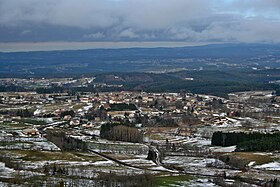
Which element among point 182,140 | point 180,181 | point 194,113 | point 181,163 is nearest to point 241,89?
point 194,113

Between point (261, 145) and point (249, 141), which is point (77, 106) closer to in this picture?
point (249, 141)

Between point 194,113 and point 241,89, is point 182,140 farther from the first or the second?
point 241,89

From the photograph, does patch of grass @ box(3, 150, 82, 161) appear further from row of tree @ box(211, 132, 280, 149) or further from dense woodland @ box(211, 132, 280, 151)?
row of tree @ box(211, 132, 280, 149)

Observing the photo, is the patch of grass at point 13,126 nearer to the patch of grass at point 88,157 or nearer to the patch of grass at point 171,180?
the patch of grass at point 88,157

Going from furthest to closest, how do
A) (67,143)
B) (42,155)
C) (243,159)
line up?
1. (67,143)
2. (42,155)
3. (243,159)

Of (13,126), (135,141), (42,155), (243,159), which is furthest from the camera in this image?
(13,126)

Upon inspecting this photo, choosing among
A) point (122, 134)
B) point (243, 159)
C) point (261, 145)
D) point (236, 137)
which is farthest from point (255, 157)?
point (122, 134)
